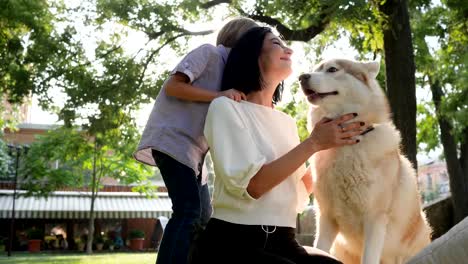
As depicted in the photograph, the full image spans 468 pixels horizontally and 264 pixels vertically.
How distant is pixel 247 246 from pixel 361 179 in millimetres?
973

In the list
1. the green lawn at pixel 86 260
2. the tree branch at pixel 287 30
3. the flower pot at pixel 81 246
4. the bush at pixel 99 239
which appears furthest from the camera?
the bush at pixel 99 239

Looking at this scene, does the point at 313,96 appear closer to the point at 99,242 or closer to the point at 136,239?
the point at 99,242

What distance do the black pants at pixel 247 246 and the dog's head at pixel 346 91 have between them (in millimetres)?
943

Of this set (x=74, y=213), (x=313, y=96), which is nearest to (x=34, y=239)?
(x=74, y=213)

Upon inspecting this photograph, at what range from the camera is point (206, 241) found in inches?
74.4

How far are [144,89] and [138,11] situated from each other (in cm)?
172

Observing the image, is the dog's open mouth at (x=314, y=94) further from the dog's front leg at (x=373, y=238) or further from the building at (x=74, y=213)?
the building at (x=74, y=213)

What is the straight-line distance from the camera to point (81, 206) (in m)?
28.5

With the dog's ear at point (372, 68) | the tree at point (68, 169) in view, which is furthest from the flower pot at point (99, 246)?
the dog's ear at point (372, 68)

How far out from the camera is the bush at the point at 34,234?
27.6 meters

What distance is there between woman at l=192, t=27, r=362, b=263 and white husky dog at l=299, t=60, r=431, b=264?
49cm

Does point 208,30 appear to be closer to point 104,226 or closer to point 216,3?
point 216,3

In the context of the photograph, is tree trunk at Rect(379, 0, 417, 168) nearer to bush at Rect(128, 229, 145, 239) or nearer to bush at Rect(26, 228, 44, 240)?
bush at Rect(128, 229, 145, 239)

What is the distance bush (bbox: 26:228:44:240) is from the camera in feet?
90.7
